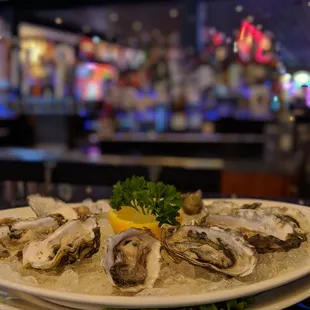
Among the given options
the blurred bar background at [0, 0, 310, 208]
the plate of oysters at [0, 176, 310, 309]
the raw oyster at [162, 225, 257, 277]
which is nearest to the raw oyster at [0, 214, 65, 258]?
the plate of oysters at [0, 176, 310, 309]

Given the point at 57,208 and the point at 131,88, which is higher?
the point at 131,88

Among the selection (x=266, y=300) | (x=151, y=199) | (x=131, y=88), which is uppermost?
(x=131, y=88)

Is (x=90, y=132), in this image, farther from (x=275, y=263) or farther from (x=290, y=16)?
(x=275, y=263)

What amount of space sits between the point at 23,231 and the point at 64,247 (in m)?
0.16

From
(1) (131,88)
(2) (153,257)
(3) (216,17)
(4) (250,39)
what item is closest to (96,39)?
(1) (131,88)

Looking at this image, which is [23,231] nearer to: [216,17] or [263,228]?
[263,228]

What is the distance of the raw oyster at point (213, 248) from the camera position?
762mm

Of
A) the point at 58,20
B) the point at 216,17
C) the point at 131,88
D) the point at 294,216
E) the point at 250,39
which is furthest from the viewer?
the point at 131,88

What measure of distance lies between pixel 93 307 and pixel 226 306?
0.65 ft

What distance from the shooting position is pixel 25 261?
81 centimetres

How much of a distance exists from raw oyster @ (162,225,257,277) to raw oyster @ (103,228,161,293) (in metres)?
0.04

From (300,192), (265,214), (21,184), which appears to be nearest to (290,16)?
(300,192)

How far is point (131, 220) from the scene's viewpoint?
3.21 ft

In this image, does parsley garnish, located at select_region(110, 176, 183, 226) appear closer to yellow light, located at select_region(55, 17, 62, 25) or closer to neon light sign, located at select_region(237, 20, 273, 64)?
neon light sign, located at select_region(237, 20, 273, 64)
